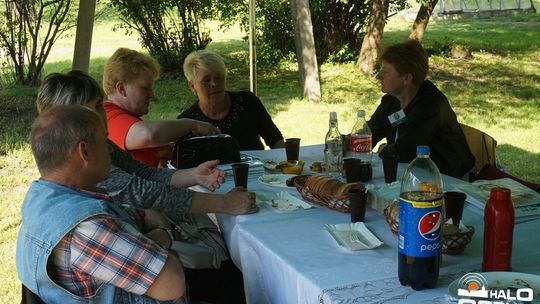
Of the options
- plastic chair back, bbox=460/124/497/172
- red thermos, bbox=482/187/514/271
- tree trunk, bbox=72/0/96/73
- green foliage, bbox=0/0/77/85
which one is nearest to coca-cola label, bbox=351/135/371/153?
plastic chair back, bbox=460/124/497/172

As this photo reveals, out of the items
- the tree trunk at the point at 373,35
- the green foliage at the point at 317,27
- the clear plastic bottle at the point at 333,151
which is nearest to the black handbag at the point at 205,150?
→ the clear plastic bottle at the point at 333,151

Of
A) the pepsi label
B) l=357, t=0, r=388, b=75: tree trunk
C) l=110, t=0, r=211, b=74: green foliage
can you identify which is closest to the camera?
the pepsi label

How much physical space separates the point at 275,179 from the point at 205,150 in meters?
0.48

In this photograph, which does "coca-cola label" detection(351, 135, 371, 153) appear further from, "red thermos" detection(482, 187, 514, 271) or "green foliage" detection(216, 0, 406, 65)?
"green foliage" detection(216, 0, 406, 65)

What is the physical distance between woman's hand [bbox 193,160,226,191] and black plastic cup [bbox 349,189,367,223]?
2.33 feet

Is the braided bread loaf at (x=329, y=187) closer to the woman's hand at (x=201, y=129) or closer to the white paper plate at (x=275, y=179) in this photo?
the white paper plate at (x=275, y=179)

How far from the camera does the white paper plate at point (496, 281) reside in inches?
55.7

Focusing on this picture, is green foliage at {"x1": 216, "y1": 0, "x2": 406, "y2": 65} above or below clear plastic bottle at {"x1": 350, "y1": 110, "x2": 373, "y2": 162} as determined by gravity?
above

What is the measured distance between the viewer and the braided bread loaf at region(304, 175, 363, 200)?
2066 millimetres

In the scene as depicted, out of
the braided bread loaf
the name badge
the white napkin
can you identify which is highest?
the name badge

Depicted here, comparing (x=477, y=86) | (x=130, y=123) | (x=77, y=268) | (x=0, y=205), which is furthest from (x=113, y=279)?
(x=477, y=86)

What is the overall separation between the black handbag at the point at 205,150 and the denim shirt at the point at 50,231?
1.34m

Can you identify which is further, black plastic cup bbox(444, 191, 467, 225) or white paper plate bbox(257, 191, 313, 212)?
white paper plate bbox(257, 191, 313, 212)

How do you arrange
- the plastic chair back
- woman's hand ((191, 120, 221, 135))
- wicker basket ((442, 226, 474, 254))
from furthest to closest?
the plastic chair back, woman's hand ((191, 120, 221, 135)), wicker basket ((442, 226, 474, 254))
